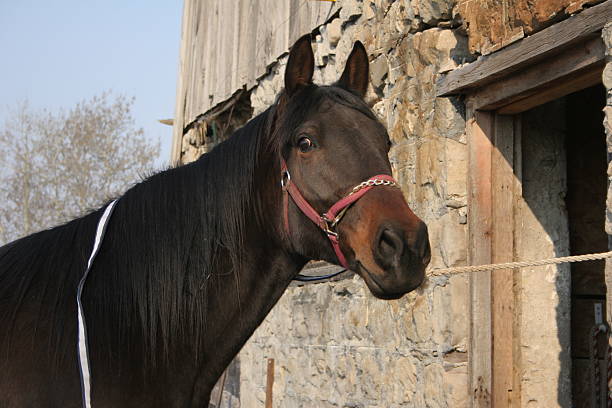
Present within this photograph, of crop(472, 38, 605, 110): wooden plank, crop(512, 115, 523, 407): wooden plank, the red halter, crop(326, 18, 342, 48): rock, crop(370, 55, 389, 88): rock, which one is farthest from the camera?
crop(326, 18, 342, 48): rock

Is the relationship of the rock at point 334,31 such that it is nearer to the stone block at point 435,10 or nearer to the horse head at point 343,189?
the stone block at point 435,10

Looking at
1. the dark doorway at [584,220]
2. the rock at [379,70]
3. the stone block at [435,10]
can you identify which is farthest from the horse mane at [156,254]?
the dark doorway at [584,220]

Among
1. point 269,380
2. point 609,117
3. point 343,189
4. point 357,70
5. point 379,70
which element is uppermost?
point 379,70

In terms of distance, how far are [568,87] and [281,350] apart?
364 centimetres

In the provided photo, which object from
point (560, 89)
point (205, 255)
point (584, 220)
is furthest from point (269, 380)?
point (205, 255)

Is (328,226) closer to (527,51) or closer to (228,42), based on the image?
(527,51)

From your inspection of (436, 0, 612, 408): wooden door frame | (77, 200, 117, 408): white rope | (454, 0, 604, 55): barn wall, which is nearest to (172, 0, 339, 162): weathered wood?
(454, 0, 604, 55): barn wall

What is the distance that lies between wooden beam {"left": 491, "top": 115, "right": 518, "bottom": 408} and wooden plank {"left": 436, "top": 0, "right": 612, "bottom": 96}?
0.30 meters

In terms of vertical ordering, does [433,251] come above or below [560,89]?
below

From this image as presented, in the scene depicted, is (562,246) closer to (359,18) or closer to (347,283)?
(347,283)

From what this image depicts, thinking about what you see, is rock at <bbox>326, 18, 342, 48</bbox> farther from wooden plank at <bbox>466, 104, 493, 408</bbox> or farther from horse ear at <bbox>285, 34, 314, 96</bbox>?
horse ear at <bbox>285, 34, 314, 96</bbox>

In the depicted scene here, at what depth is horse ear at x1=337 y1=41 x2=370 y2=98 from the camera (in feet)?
9.73

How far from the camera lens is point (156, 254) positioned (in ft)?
8.48

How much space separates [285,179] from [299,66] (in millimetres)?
419
